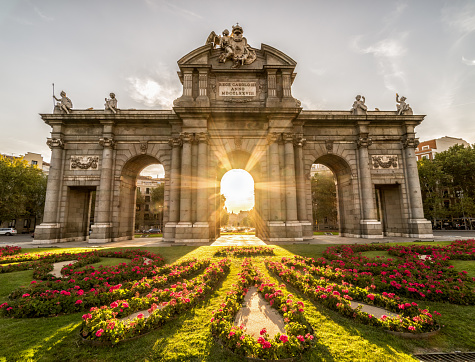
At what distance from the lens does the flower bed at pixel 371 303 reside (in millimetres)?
4770

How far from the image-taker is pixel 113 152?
22.3 metres

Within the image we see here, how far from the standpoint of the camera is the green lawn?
401 cm

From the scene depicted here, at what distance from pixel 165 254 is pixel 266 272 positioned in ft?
22.5

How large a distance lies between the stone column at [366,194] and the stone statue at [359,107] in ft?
7.65

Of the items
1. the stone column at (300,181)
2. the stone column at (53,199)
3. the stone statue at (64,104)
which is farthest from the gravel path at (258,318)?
the stone statue at (64,104)

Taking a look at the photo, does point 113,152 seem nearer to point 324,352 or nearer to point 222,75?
point 222,75

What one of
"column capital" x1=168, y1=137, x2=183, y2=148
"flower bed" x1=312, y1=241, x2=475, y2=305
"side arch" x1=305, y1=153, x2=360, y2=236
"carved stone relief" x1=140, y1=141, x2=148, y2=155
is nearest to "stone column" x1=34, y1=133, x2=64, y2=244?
"carved stone relief" x1=140, y1=141, x2=148, y2=155

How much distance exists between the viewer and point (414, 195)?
22406 millimetres

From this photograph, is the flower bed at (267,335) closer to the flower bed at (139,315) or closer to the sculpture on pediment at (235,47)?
the flower bed at (139,315)

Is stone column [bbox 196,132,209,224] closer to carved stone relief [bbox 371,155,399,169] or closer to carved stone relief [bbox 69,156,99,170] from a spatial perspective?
carved stone relief [bbox 69,156,99,170]

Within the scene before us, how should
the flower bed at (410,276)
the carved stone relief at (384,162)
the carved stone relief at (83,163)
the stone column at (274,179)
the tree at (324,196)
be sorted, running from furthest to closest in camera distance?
the tree at (324,196)
the carved stone relief at (384,162)
the carved stone relief at (83,163)
the stone column at (274,179)
the flower bed at (410,276)

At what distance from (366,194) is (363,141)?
205 inches

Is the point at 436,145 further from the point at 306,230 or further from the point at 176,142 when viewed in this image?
the point at 176,142

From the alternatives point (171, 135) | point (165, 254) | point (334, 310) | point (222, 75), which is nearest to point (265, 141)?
point (222, 75)
